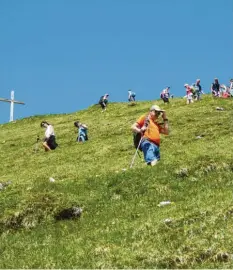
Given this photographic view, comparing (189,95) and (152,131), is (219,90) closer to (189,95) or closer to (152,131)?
(189,95)

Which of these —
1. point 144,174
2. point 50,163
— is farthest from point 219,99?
point 144,174

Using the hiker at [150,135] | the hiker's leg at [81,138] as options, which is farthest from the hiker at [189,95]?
the hiker at [150,135]

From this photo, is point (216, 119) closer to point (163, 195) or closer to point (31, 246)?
point (163, 195)

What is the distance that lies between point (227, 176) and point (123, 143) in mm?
16201

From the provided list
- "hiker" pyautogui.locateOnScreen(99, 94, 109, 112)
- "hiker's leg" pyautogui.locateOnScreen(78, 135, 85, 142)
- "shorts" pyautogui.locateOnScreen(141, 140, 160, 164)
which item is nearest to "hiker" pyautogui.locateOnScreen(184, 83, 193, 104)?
"hiker" pyautogui.locateOnScreen(99, 94, 109, 112)

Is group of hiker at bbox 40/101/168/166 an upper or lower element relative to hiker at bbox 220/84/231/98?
lower

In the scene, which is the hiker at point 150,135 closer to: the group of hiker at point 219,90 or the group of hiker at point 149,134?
the group of hiker at point 149,134

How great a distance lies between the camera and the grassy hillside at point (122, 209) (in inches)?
508

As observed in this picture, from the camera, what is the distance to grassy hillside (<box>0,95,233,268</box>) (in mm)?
12914

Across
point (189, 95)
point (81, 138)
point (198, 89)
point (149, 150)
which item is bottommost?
point (149, 150)

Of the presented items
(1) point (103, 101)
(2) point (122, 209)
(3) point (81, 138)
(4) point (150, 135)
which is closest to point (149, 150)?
(4) point (150, 135)

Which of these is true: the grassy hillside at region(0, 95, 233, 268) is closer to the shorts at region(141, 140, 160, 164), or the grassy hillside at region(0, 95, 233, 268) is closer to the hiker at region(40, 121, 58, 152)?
the shorts at region(141, 140, 160, 164)

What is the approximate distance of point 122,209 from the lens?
59.8 ft

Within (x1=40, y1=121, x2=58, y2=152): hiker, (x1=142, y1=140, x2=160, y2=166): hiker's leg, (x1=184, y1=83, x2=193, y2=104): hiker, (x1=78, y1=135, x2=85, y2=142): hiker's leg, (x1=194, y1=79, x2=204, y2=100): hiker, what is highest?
(x1=194, y1=79, x2=204, y2=100): hiker
